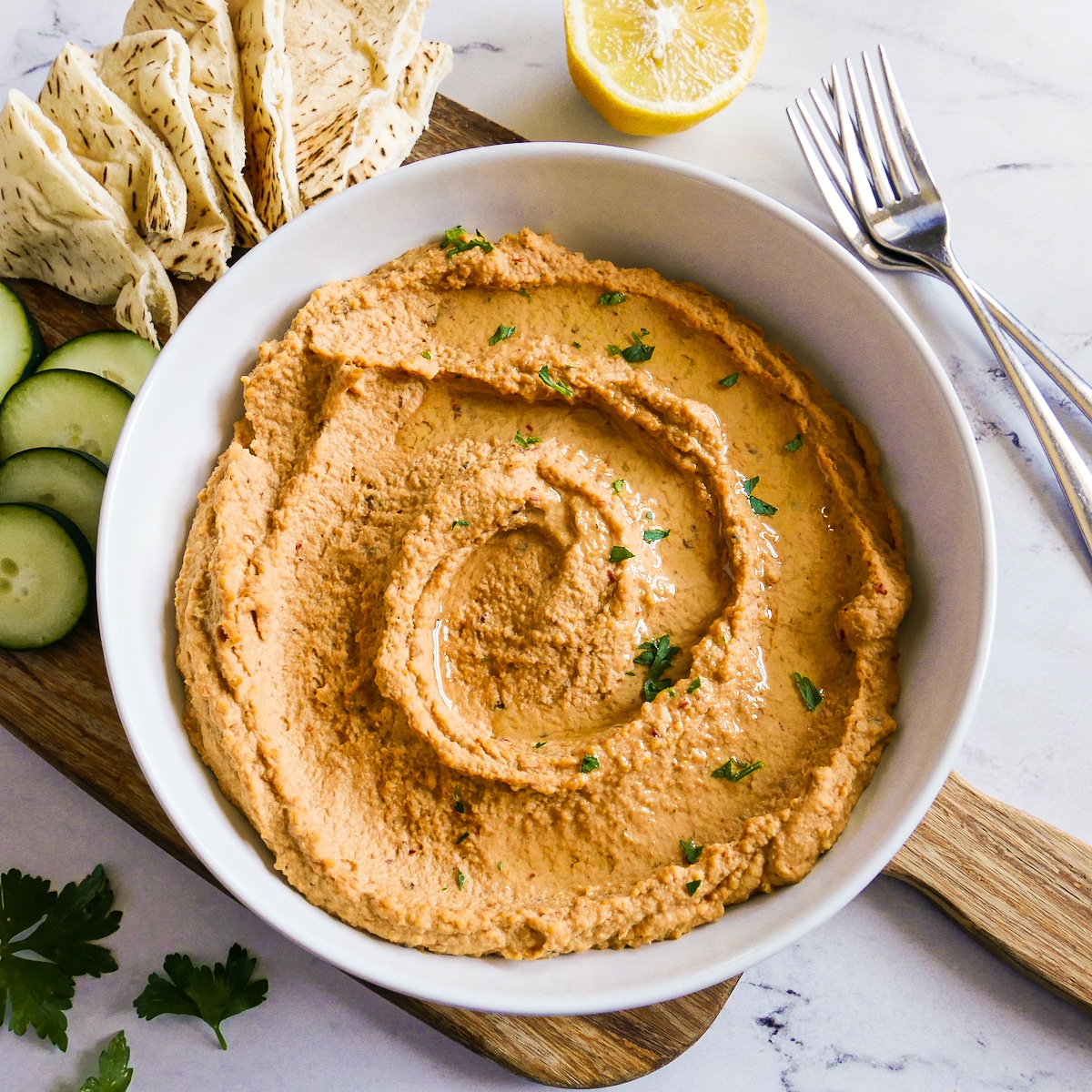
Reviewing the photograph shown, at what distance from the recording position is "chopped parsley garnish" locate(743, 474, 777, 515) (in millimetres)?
2855

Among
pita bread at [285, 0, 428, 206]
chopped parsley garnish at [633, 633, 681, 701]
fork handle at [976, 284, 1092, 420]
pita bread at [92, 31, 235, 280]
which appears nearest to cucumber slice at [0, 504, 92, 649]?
pita bread at [92, 31, 235, 280]

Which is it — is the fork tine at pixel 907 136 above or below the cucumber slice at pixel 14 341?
above

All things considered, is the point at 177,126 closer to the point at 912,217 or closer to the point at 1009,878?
the point at 912,217

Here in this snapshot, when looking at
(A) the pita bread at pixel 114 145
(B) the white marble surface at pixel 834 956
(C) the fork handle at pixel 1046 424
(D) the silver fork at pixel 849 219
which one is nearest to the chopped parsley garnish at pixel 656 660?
(B) the white marble surface at pixel 834 956

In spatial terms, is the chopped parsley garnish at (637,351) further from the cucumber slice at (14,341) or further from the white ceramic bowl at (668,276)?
the cucumber slice at (14,341)

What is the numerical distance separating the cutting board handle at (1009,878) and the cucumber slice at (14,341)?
10.6 feet

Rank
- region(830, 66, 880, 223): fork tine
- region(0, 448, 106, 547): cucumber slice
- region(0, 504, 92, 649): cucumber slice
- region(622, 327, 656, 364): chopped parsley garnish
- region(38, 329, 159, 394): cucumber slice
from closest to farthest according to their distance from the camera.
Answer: region(622, 327, 656, 364): chopped parsley garnish, region(0, 504, 92, 649): cucumber slice, region(0, 448, 106, 547): cucumber slice, region(38, 329, 159, 394): cucumber slice, region(830, 66, 880, 223): fork tine

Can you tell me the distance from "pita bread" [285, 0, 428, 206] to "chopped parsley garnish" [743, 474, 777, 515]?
1.61 m

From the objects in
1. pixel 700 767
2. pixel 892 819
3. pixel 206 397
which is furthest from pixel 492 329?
pixel 892 819

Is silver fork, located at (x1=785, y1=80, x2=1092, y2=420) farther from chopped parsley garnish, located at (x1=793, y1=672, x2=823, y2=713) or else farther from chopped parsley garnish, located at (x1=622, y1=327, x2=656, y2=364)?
chopped parsley garnish, located at (x1=793, y1=672, x2=823, y2=713)

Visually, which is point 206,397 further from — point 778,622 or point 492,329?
point 778,622

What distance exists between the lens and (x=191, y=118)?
3.01 meters

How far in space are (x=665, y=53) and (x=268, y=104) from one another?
131 centimetres

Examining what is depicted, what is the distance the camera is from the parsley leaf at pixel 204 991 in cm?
318
